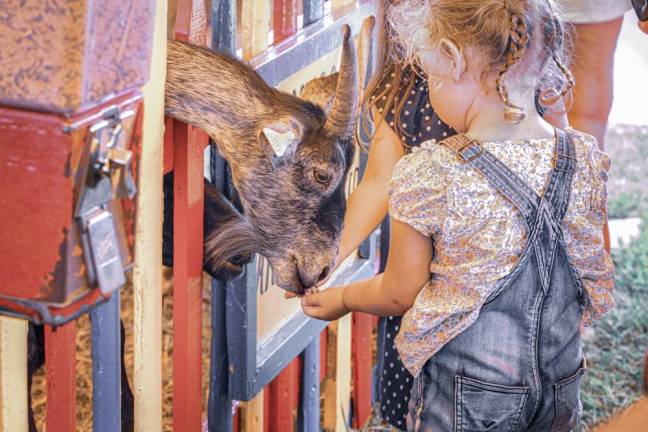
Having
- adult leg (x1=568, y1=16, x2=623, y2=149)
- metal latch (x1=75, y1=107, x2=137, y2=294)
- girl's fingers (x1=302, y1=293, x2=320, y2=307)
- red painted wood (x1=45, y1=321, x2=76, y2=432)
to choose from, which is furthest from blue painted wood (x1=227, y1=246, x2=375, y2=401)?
adult leg (x1=568, y1=16, x2=623, y2=149)

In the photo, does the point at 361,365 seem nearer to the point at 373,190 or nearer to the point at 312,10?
the point at 373,190

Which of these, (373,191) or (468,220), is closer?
(468,220)

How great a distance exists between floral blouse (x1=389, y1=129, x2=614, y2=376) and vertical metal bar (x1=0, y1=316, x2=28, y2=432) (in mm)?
792

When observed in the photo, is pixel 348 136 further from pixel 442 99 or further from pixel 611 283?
pixel 611 283

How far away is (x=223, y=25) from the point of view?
7.22 ft

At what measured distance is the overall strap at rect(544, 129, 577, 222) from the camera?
2113mm

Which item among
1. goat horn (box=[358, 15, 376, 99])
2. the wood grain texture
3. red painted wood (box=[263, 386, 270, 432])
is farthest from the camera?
red painted wood (box=[263, 386, 270, 432])

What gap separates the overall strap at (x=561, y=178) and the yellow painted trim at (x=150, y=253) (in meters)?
0.81

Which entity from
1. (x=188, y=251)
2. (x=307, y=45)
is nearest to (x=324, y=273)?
(x=188, y=251)

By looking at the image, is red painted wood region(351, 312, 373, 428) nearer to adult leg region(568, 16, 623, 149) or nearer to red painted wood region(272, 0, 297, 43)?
adult leg region(568, 16, 623, 149)

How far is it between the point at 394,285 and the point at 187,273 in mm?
467

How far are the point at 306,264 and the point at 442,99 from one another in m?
0.51

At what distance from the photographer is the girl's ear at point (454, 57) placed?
2.09 meters

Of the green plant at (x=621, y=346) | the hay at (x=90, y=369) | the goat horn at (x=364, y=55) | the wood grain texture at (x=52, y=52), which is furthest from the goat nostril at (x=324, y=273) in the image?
the green plant at (x=621, y=346)
